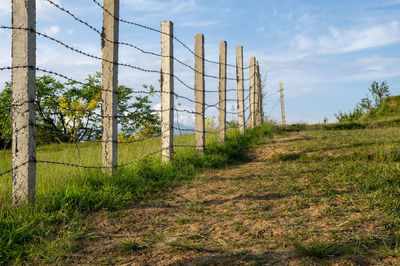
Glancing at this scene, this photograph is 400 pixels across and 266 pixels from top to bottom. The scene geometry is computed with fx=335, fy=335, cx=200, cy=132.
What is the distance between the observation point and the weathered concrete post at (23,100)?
137 inches

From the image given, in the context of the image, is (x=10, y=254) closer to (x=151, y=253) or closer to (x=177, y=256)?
(x=151, y=253)

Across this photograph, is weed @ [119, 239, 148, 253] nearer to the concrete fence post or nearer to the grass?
the grass

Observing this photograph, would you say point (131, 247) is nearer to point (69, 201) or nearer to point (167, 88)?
point (69, 201)

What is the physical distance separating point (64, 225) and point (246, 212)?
182cm

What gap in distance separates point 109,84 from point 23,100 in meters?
1.53

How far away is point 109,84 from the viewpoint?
489cm

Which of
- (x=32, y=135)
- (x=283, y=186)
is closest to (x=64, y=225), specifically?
(x=32, y=135)

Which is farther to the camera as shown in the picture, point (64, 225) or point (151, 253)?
point (64, 225)

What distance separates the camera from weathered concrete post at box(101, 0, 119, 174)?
16.0 ft

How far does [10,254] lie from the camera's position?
2764mm

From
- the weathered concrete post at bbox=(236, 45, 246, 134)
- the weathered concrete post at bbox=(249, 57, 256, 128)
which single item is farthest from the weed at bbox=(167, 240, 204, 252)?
the weathered concrete post at bbox=(249, 57, 256, 128)

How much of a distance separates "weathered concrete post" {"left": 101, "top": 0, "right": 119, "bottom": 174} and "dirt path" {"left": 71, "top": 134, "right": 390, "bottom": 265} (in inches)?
44.7

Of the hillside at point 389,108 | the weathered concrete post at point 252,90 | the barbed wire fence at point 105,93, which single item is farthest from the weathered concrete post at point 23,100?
the hillside at point 389,108

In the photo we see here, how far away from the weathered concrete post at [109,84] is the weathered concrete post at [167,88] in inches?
55.5
